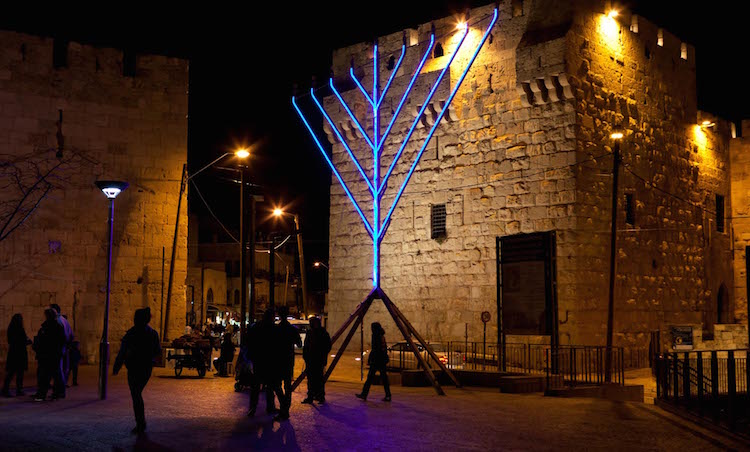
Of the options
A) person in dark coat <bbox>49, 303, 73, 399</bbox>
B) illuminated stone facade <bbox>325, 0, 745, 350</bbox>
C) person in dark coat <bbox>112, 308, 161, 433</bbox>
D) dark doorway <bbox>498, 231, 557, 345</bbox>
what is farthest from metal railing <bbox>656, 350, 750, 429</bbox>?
person in dark coat <bbox>49, 303, 73, 399</bbox>

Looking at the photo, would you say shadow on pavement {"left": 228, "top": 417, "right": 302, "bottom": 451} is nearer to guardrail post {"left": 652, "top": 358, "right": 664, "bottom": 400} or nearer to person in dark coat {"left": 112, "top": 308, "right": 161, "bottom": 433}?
person in dark coat {"left": 112, "top": 308, "right": 161, "bottom": 433}

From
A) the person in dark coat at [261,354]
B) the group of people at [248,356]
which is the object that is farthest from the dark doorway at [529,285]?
the person in dark coat at [261,354]

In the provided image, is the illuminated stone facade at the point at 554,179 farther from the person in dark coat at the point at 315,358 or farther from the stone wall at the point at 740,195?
the person in dark coat at the point at 315,358

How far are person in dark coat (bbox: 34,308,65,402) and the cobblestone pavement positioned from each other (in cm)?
27

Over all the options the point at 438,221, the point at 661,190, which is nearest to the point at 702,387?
Answer: the point at 438,221

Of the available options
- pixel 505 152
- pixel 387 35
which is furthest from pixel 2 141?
pixel 505 152

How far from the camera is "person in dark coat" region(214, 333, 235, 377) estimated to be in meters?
15.3

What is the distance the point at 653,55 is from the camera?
20719 millimetres

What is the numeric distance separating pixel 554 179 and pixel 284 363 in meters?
10.3

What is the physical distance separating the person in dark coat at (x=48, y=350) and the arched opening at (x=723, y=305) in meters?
18.6

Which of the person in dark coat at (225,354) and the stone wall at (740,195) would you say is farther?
the stone wall at (740,195)

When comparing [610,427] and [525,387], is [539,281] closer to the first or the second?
[525,387]

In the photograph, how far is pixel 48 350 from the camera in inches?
434

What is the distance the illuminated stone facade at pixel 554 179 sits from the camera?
1822 centimetres
